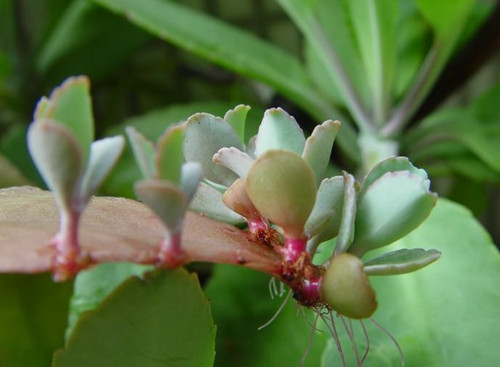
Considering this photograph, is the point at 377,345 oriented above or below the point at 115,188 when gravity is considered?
above

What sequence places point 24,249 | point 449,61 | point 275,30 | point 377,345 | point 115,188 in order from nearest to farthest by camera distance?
point 24,249 < point 377,345 < point 115,188 < point 449,61 < point 275,30

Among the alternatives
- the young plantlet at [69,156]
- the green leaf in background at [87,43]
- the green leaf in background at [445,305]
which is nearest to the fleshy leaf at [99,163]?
the young plantlet at [69,156]

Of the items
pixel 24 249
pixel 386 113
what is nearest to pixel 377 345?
pixel 24 249

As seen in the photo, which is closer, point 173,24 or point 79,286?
point 79,286

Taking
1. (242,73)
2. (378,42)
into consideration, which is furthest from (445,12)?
(242,73)

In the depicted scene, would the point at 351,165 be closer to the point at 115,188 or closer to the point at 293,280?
the point at 115,188

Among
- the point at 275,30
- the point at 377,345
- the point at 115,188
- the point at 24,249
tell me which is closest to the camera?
the point at 24,249

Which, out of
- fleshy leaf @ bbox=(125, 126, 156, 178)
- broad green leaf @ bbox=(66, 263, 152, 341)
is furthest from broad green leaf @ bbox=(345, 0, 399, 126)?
fleshy leaf @ bbox=(125, 126, 156, 178)

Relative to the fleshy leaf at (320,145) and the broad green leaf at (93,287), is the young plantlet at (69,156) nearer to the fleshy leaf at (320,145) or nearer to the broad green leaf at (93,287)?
the fleshy leaf at (320,145)
